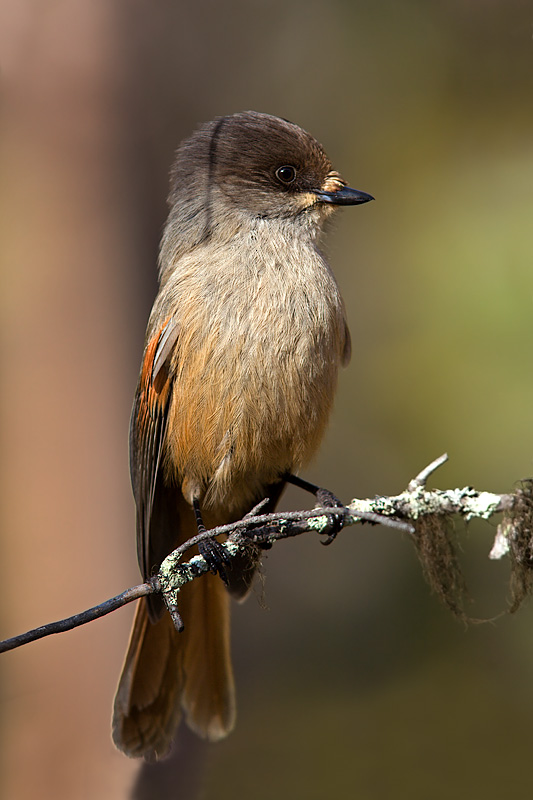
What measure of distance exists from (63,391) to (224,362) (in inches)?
82.6

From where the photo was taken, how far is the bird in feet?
7.00

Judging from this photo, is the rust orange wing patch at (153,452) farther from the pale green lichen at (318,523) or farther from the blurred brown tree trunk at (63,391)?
the blurred brown tree trunk at (63,391)

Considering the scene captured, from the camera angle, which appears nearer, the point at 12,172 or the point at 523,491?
the point at 523,491

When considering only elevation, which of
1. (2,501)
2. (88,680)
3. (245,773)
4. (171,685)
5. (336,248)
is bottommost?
(245,773)

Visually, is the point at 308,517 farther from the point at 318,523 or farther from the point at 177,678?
the point at 177,678

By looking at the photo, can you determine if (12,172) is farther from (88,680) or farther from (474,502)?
(474,502)

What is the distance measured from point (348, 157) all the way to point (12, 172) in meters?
1.80

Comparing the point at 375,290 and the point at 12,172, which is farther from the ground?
the point at 12,172

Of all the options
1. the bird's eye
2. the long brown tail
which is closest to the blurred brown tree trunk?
the long brown tail

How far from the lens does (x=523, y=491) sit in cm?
182

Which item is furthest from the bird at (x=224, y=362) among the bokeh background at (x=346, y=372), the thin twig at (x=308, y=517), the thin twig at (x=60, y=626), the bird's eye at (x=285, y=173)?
the bokeh background at (x=346, y=372)

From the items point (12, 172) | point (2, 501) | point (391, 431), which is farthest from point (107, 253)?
point (391, 431)

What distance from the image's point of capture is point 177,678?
2689 mm

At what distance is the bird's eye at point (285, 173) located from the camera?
235cm
